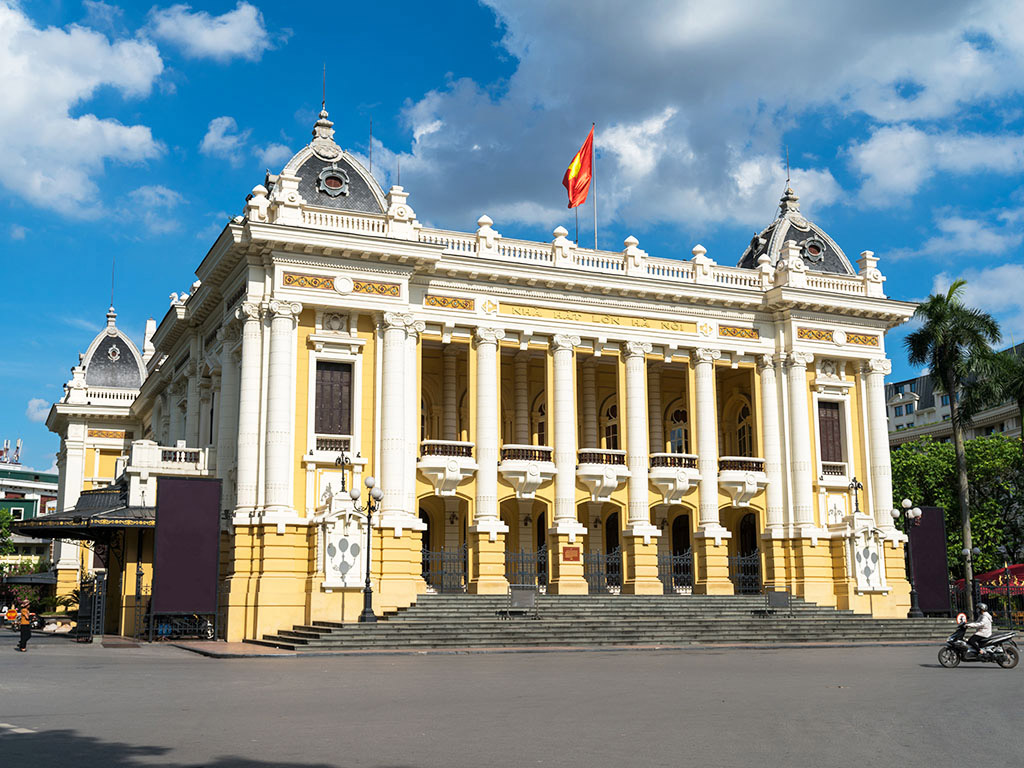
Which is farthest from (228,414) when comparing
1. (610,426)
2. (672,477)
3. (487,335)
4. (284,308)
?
(610,426)

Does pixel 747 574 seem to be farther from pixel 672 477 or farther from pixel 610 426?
pixel 610 426

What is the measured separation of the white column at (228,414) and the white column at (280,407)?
361 centimetres

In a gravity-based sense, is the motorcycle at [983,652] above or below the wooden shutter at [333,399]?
below

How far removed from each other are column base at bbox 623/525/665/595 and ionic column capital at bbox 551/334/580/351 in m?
7.27

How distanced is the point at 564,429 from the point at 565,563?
16.2 feet

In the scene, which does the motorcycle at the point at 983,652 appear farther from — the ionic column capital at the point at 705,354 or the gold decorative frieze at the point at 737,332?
the gold decorative frieze at the point at 737,332

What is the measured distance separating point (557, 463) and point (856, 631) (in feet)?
38.7

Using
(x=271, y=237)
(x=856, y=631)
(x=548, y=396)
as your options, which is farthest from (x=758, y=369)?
(x=271, y=237)

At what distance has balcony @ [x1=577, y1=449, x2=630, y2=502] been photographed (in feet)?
129

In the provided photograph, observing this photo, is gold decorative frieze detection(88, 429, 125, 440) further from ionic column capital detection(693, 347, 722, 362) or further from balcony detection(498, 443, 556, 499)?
ionic column capital detection(693, 347, 722, 362)

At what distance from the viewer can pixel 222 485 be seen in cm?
3600

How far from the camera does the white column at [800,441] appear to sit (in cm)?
4159

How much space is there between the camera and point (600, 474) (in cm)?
3947

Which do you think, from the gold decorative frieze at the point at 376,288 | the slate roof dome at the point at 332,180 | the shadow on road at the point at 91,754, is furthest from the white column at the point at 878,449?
the shadow on road at the point at 91,754
